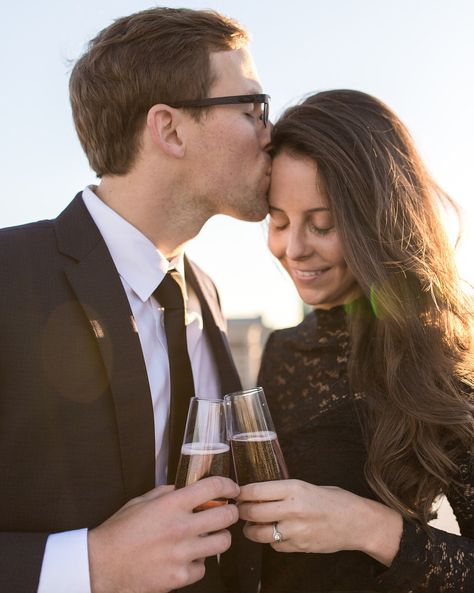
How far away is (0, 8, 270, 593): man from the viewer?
7.19ft

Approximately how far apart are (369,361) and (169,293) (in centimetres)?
105

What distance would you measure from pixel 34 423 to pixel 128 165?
4.81 feet

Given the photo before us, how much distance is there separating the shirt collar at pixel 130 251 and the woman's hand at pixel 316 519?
3.79 feet

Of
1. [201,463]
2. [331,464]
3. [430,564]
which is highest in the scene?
[201,463]

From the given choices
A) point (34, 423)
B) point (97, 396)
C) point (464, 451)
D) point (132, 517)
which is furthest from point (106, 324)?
point (464, 451)

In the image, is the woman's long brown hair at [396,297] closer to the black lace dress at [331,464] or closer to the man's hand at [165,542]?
the black lace dress at [331,464]

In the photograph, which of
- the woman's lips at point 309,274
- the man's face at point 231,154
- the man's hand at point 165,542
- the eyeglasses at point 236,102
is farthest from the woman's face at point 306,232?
the man's hand at point 165,542

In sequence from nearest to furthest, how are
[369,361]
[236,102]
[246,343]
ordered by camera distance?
[369,361]
[236,102]
[246,343]

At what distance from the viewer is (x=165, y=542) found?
6.93 feet

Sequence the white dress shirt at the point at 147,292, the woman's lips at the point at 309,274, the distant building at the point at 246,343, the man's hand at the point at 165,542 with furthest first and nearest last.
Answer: the distant building at the point at 246,343 < the woman's lips at the point at 309,274 < the white dress shirt at the point at 147,292 < the man's hand at the point at 165,542

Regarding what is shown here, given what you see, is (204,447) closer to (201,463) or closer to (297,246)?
(201,463)

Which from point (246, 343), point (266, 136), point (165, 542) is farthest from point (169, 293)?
point (246, 343)

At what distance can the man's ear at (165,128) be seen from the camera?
323cm

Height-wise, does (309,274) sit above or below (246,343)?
above
